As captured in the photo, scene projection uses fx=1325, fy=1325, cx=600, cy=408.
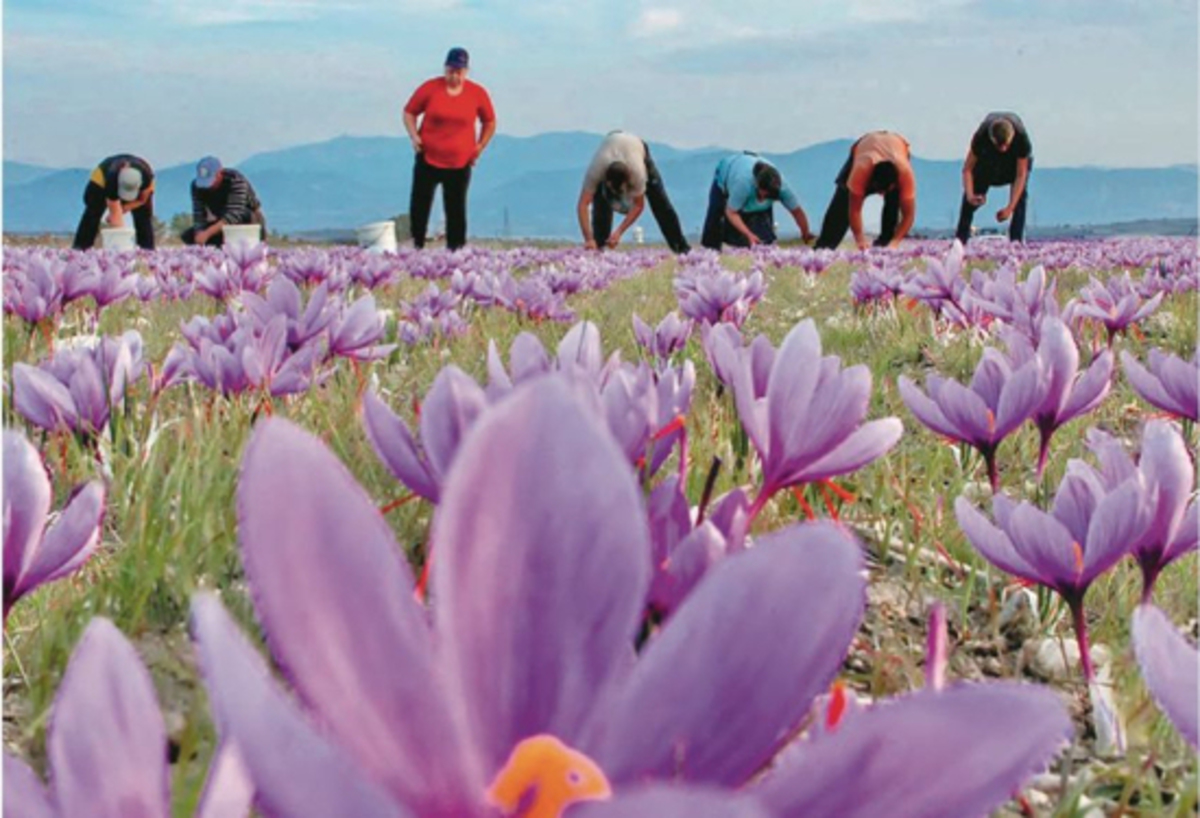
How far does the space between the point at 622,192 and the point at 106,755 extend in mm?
21635

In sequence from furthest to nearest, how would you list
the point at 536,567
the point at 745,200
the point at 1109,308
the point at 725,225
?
the point at 725,225 → the point at 745,200 → the point at 1109,308 → the point at 536,567

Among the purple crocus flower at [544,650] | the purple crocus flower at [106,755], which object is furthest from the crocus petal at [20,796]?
the purple crocus flower at [544,650]

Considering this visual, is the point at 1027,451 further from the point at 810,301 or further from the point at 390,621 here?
the point at 810,301

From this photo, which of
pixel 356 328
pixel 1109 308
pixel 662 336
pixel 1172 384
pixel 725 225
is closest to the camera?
pixel 1172 384

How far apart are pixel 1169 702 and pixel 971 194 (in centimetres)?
2097

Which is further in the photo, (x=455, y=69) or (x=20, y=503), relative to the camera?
(x=455, y=69)

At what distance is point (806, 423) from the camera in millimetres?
1116

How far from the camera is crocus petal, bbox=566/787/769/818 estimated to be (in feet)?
1.14

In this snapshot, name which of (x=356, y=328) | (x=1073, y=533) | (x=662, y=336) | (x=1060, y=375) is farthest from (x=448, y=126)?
(x=1073, y=533)

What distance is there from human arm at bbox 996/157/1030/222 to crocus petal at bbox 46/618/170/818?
21034mm

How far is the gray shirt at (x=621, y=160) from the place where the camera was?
21.5 metres

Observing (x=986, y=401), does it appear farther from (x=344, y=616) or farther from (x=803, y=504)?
(x=344, y=616)

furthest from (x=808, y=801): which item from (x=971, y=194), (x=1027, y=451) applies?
(x=971, y=194)

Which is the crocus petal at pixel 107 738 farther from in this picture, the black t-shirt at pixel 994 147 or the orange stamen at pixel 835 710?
the black t-shirt at pixel 994 147
